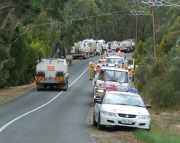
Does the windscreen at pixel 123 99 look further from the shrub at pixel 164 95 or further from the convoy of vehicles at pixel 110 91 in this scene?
the shrub at pixel 164 95

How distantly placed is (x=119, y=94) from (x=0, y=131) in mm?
5005

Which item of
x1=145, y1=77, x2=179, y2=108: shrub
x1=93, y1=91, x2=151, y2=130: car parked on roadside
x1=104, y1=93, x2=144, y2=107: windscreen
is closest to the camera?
x1=93, y1=91, x2=151, y2=130: car parked on roadside

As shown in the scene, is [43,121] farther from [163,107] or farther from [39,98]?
[39,98]

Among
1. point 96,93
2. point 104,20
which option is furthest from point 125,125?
point 104,20

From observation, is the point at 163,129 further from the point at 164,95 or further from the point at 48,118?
the point at 164,95

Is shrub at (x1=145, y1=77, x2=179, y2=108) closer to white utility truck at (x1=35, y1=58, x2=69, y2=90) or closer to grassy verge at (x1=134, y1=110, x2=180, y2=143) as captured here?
grassy verge at (x1=134, y1=110, x2=180, y2=143)

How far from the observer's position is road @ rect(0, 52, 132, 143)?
1583cm

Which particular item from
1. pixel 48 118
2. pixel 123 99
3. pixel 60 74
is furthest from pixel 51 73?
pixel 123 99

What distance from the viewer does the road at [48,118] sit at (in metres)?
15.8

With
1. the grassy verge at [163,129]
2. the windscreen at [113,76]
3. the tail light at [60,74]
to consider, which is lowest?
the grassy verge at [163,129]

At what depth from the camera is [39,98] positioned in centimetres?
3591

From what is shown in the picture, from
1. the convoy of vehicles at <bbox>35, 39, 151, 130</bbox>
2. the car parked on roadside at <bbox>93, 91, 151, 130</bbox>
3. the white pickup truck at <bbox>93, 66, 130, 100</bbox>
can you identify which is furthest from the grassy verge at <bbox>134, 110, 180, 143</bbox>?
the white pickup truck at <bbox>93, 66, 130, 100</bbox>

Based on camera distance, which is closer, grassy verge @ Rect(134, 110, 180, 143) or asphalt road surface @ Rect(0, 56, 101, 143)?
grassy verge @ Rect(134, 110, 180, 143)

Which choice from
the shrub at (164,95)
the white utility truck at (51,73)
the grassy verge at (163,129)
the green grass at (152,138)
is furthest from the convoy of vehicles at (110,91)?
the shrub at (164,95)
